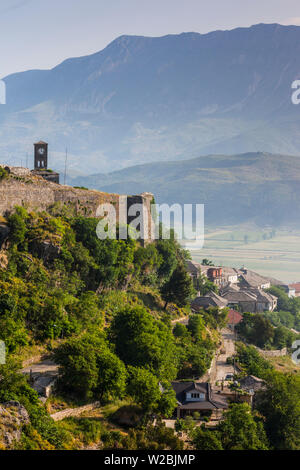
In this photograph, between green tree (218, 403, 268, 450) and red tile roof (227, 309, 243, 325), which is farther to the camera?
red tile roof (227, 309, 243, 325)

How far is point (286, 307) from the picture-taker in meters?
111

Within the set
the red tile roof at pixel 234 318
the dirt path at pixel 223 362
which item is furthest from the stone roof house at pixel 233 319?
the dirt path at pixel 223 362

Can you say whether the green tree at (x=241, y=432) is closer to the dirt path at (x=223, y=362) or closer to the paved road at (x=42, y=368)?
the paved road at (x=42, y=368)

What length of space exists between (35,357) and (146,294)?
66.9 feet

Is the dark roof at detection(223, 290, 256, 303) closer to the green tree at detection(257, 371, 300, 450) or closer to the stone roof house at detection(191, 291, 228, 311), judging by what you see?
the stone roof house at detection(191, 291, 228, 311)

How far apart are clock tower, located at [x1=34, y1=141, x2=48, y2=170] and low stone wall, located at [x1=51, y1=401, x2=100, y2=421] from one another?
128ft

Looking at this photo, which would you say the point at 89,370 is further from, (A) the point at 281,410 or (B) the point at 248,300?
(B) the point at 248,300

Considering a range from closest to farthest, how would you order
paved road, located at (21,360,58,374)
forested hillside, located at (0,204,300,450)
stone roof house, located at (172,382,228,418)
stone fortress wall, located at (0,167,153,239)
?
forested hillside, located at (0,204,300,450)
paved road, located at (21,360,58,374)
stone roof house, located at (172,382,228,418)
stone fortress wall, located at (0,167,153,239)

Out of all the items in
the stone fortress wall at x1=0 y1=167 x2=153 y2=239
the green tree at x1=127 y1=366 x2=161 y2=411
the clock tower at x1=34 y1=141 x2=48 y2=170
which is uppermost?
the clock tower at x1=34 y1=141 x2=48 y2=170

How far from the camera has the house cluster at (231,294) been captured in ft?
255

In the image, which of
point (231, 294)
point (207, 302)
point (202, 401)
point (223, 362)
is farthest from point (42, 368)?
point (231, 294)

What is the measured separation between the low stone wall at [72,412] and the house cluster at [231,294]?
34210 mm

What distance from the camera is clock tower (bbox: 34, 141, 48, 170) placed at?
7056cm

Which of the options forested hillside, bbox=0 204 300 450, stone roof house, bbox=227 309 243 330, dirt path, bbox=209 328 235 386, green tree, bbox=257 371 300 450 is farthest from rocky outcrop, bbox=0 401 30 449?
stone roof house, bbox=227 309 243 330
